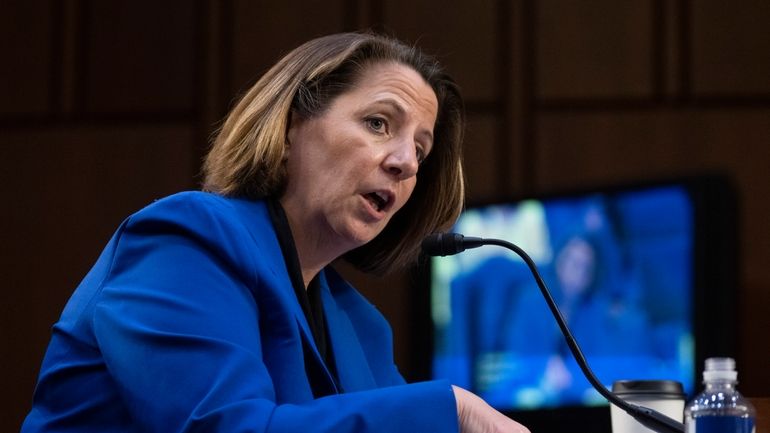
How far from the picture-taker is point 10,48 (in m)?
4.98

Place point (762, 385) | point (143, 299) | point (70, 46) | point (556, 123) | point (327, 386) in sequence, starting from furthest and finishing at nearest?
1. point (70, 46)
2. point (556, 123)
3. point (762, 385)
4. point (327, 386)
5. point (143, 299)

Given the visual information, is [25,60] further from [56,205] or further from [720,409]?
[720,409]

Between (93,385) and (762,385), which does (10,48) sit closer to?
(762,385)

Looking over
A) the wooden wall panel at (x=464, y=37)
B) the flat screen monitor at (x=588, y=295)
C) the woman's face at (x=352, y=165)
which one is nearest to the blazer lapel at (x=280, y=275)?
the woman's face at (x=352, y=165)

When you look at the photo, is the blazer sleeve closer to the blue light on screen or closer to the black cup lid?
the black cup lid

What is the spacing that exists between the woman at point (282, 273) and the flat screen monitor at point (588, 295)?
4.53 feet

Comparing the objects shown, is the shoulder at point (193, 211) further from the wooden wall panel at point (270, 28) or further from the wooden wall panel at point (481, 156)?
the wooden wall panel at point (270, 28)

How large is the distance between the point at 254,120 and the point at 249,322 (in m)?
0.55

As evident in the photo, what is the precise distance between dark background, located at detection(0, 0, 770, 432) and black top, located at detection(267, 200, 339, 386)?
204 cm

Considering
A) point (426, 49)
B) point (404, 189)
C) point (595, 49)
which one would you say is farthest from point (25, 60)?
point (404, 189)

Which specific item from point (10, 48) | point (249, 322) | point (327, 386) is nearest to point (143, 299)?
point (249, 322)

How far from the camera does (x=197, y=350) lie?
153 centimetres

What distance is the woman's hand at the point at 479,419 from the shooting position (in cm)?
156

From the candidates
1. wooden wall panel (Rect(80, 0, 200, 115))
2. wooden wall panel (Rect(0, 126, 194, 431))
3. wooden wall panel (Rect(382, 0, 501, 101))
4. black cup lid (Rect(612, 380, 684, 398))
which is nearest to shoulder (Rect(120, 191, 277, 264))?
black cup lid (Rect(612, 380, 684, 398))
